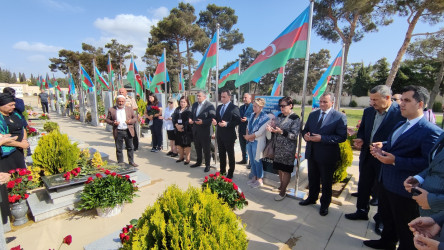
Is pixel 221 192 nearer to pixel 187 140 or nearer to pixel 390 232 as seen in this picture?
pixel 390 232

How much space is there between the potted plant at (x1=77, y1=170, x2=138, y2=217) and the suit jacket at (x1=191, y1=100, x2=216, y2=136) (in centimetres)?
223

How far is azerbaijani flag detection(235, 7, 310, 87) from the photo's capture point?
11.7ft

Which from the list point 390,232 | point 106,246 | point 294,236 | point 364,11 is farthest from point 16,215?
point 364,11

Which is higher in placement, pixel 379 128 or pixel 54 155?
pixel 379 128

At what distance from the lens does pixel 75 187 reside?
3.66 meters

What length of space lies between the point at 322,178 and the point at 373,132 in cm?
101

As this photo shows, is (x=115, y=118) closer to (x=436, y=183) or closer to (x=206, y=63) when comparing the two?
(x=206, y=63)

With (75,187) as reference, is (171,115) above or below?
above

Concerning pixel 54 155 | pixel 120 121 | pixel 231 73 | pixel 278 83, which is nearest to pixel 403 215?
pixel 120 121

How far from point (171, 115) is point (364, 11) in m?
12.3

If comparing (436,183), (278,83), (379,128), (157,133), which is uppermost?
(278,83)

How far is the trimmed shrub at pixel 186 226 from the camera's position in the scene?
4.73 feet

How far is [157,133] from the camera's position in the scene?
720 centimetres

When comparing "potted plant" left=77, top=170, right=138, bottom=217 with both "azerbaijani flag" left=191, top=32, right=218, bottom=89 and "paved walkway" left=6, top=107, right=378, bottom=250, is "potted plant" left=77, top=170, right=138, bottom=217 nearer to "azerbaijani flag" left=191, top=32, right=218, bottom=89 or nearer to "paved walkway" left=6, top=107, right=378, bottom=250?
"paved walkway" left=6, top=107, right=378, bottom=250
